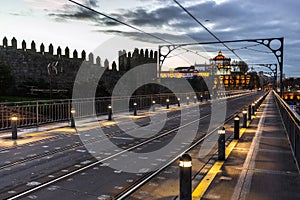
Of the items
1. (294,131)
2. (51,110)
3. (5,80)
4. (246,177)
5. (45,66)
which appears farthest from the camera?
(45,66)

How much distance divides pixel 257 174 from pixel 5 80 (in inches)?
1245

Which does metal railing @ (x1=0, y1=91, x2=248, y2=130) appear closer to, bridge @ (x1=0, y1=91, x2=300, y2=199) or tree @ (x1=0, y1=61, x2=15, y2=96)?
bridge @ (x1=0, y1=91, x2=300, y2=199)

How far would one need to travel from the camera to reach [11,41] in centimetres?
4444

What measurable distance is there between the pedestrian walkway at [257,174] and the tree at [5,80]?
2805cm

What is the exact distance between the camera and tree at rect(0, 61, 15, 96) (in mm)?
32653

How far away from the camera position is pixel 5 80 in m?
33.4

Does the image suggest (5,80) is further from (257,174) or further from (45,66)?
(257,174)

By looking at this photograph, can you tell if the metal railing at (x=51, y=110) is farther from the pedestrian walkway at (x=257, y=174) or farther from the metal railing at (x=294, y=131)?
the metal railing at (x=294, y=131)

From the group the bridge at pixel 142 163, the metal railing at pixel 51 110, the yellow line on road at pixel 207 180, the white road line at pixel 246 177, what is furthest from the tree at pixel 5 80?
the yellow line on road at pixel 207 180

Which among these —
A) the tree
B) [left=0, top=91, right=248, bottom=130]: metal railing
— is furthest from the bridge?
the tree

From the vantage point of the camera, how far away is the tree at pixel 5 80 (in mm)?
32653

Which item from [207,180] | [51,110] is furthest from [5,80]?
[207,180]

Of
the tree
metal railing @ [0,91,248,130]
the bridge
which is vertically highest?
the tree

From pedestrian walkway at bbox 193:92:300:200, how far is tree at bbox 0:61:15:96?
28051mm
